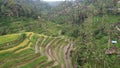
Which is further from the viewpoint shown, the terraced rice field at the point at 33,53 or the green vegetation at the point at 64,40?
the green vegetation at the point at 64,40

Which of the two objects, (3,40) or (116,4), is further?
(116,4)

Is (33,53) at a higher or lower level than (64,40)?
higher

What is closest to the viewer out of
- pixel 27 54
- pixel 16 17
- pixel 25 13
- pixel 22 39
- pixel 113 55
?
pixel 27 54

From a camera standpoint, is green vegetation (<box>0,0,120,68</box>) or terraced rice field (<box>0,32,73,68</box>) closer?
terraced rice field (<box>0,32,73,68</box>)

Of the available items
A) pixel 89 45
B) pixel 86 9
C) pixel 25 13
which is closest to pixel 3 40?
pixel 89 45

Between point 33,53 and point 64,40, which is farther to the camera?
point 64,40

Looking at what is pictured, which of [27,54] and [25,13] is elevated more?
[25,13]

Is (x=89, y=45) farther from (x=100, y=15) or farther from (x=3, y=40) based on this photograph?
(x=100, y=15)

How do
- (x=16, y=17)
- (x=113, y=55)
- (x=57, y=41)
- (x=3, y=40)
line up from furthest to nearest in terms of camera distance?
(x=16, y=17) < (x=57, y=41) < (x=113, y=55) < (x=3, y=40)
